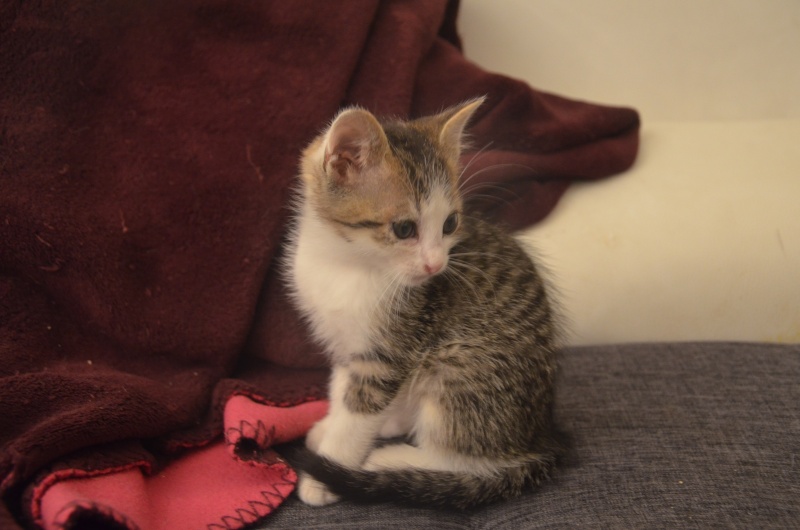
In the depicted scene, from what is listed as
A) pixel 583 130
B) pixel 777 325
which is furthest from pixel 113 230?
pixel 777 325

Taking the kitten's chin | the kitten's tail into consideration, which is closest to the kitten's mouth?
the kitten's chin

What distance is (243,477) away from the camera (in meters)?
1.12

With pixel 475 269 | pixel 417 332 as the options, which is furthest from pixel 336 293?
pixel 475 269

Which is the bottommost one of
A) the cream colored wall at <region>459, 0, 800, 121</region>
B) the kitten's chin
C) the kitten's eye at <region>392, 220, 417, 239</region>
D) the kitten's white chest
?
the kitten's white chest

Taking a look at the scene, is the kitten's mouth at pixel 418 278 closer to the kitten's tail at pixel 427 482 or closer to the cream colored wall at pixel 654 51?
the kitten's tail at pixel 427 482

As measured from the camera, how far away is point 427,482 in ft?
3.51

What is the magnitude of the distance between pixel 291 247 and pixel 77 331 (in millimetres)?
503

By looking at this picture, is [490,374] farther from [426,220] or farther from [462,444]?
[426,220]

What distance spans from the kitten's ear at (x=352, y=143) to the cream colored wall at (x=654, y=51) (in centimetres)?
104

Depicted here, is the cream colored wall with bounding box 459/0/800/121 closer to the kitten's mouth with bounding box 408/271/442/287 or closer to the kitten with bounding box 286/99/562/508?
the kitten with bounding box 286/99/562/508

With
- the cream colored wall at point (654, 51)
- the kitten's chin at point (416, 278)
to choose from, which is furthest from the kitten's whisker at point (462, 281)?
the cream colored wall at point (654, 51)

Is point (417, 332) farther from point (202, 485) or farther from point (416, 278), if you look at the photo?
point (202, 485)

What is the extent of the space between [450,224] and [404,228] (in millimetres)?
120

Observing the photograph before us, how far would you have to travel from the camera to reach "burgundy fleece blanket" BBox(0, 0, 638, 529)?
108 cm
